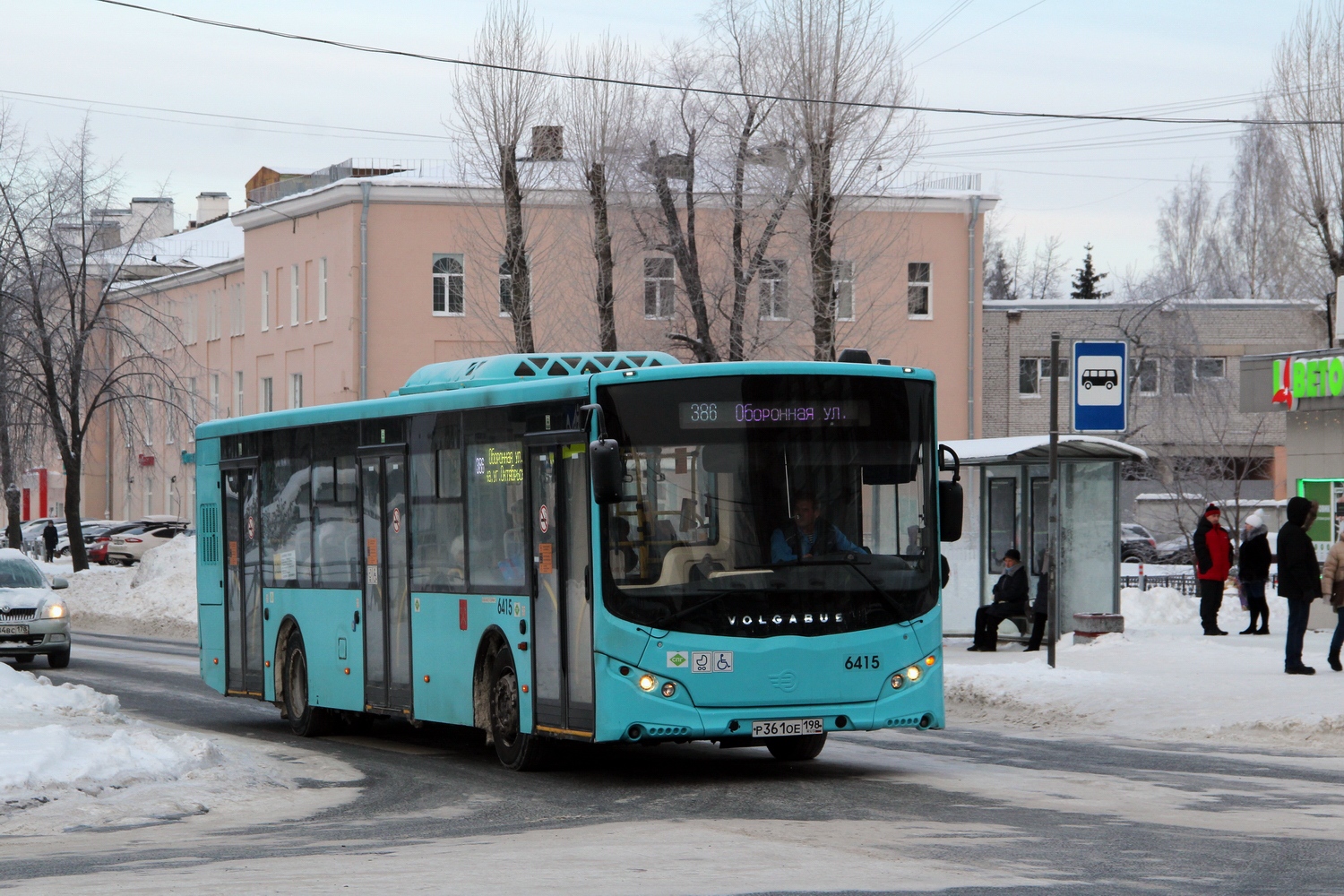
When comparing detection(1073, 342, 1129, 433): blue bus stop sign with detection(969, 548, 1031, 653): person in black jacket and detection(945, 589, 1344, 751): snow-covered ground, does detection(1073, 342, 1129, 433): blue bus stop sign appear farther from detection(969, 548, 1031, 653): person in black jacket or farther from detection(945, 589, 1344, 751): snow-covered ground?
detection(969, 548, 1031, 653): person in black jacket

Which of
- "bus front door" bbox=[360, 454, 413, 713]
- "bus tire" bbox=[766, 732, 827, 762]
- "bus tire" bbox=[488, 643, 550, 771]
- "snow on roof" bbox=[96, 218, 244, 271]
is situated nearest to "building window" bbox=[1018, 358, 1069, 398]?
"snow on roof" bbox=[96, 218, 244, 271]

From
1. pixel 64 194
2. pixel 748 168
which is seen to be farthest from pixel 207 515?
pixel 64 194

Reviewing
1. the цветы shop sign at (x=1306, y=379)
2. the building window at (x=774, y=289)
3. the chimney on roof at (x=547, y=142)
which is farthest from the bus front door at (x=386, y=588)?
the chimney on roof at (x=547, y=142)

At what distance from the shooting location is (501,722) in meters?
13.5

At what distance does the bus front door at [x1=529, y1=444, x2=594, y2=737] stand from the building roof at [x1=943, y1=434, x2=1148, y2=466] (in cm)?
1104

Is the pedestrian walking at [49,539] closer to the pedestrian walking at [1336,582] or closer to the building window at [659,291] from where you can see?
the building window at [659,291]

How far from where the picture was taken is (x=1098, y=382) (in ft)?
57.5

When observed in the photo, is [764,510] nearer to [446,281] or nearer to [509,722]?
[509,722]

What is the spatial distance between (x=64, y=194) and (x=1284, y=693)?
31.8 meters

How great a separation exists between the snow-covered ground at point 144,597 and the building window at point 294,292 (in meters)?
13.1

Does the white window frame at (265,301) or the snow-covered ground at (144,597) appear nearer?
the snow-covered ground at (144,597)

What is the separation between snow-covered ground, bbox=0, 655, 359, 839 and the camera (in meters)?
11.4

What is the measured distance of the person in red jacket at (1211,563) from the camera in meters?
25.0

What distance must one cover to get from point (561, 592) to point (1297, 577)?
340 inches
